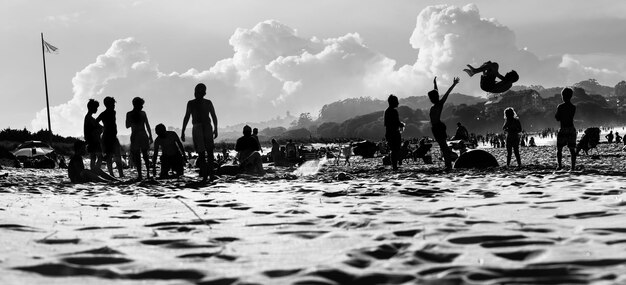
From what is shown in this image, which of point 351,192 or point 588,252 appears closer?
point 588,252

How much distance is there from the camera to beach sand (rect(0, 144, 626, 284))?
2.24 meters

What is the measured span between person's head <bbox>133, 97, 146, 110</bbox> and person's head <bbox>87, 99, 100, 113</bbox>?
667 mm

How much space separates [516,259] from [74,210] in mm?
3766

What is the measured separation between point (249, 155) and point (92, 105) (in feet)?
11.2

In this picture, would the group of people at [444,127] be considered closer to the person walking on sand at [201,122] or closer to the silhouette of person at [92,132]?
the person walking on sand at [201,122]

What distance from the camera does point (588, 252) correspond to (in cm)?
249

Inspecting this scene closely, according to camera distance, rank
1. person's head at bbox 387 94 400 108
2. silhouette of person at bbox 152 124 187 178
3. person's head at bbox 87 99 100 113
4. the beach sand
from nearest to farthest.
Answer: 1. the beach sand
2. person's head at bbox 87 99 100 113
3. person's head at bbox 387 94 400 108
4. silhouette of person at bbox 152 124 187 178

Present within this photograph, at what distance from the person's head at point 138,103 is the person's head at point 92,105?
0.67 m

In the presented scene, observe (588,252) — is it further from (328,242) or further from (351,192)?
(351,192)

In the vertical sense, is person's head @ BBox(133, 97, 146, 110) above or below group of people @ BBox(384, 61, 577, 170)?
above

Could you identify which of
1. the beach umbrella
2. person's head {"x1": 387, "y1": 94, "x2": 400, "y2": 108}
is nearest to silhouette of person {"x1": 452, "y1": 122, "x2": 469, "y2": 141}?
person's head {"x1": 387, "y1": 94, "x2": 400, "y2": 108}

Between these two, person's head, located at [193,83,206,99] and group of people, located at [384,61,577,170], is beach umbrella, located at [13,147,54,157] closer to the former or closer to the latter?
person's head, located at [193,83,206,99]

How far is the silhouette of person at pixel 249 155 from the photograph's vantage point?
443 inches

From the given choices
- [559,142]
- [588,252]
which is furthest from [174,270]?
[559,142]
